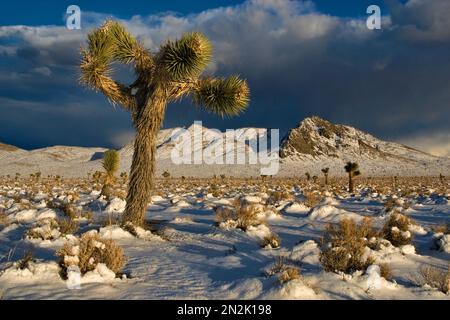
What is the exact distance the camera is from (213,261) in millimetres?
8383

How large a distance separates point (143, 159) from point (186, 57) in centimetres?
256

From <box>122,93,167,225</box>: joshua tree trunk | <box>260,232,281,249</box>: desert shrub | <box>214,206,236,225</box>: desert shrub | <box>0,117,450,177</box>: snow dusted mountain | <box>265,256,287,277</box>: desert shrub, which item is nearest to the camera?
<box>265,256,287,277</box>: desert shrub

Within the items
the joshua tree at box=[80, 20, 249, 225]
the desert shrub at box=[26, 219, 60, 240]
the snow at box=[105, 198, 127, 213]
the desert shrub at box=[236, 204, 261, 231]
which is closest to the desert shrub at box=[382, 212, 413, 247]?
the desert shrub at box=[236, 204, 261, 231]

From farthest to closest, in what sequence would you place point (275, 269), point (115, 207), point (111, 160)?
point (111, 160), point (115, 207), point (275, 269)

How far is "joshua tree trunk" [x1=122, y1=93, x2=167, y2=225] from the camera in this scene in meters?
11.6

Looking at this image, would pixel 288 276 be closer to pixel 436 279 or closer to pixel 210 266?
pixel 210 266

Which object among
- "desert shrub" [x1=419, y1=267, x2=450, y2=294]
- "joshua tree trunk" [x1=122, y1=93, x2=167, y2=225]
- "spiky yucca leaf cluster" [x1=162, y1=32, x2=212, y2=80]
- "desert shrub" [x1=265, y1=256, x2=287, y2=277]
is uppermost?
"spiky yucca leaf cluster" [x1=162, y1=32, x2=212, y2=80]

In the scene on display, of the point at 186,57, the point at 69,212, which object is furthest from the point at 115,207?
the point at 186,57

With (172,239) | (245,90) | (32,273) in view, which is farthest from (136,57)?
(32,273)

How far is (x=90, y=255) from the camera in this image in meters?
7.23

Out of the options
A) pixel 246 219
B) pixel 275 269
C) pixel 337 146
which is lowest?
pixel 275 269

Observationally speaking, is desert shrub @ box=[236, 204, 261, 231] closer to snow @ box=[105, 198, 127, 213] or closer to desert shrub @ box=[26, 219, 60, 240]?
desert shrub @ box=[26, 219, 60, 240]

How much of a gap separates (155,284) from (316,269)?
2412mm
